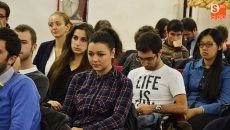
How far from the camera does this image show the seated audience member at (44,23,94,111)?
357 centimetres

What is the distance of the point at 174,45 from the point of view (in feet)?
17.2

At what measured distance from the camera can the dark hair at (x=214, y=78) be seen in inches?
146

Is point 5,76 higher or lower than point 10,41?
lower

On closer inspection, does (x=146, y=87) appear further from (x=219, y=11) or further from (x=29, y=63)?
(x=219, y=11)

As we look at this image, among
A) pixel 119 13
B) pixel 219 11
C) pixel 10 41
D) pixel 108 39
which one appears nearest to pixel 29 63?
pixel 108 39

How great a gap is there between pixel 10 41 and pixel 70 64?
1.34 m

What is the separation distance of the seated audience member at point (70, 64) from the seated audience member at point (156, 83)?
1.58 ft

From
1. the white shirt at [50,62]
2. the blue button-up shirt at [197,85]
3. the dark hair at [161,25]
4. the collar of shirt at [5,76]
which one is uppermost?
the dark hair at [161,25]

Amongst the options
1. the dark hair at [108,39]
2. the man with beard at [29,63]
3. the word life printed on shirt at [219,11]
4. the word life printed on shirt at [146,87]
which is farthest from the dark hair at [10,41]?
the word life printed on shirt at [219,11]

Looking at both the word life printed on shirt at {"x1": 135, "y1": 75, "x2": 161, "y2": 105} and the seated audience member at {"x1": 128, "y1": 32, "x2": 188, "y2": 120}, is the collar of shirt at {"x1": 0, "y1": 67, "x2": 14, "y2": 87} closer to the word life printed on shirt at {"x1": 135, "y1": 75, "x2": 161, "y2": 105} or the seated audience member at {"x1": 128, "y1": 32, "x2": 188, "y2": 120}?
the seated audience member at {"x1": 128, "y1": 32, "x2": 188, "y2": 120}

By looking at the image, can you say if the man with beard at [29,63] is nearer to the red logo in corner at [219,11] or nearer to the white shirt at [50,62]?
the white shirt at [50,62]

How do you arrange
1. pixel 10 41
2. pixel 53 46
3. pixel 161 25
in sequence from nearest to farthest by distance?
pixel 10 41
pixel 53 46
pixel 161 25

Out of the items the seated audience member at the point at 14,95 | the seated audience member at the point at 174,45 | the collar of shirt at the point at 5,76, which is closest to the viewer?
the seated audience member at the point at 14,95

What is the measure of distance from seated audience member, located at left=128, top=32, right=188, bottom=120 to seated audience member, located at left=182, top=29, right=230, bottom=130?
43cm
